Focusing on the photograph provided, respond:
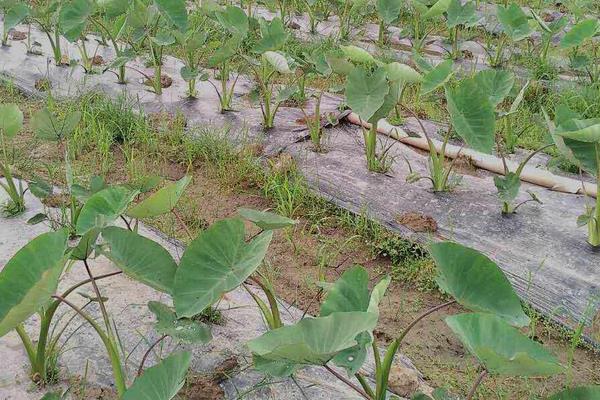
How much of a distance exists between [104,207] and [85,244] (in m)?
0.12

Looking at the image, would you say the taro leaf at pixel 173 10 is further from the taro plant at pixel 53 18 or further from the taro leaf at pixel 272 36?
the taro plant at pixel 53 18

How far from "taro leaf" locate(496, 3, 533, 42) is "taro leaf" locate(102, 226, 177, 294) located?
235cm

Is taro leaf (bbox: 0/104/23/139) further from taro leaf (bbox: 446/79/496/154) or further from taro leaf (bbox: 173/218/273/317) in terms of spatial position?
taro leaf (bbox: 446/79/496/154)

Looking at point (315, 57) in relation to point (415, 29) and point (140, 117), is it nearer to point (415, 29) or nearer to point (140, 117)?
point (140, 117)

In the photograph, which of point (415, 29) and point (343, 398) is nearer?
point (343, 398)

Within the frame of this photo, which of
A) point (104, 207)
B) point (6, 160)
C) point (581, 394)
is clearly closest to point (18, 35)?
point (6, 160)

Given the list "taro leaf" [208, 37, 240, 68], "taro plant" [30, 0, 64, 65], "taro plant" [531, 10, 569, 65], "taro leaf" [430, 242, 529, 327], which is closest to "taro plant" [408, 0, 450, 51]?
"taro plant" [531, 10, 569, 65]

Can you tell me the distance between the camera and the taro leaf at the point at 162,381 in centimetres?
121

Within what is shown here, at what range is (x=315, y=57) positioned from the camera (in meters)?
2.75


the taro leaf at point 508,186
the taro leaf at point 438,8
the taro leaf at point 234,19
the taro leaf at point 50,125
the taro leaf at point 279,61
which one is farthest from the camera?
the taro leaf at point 438,8

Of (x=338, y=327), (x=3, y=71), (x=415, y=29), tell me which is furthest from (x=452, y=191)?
(x=3, y=71)

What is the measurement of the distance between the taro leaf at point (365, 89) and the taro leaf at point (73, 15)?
55.6 inches

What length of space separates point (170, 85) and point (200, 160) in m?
0.82

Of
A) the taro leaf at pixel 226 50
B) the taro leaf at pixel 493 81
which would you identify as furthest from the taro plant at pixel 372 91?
the taro leaf at pixel 226 50
